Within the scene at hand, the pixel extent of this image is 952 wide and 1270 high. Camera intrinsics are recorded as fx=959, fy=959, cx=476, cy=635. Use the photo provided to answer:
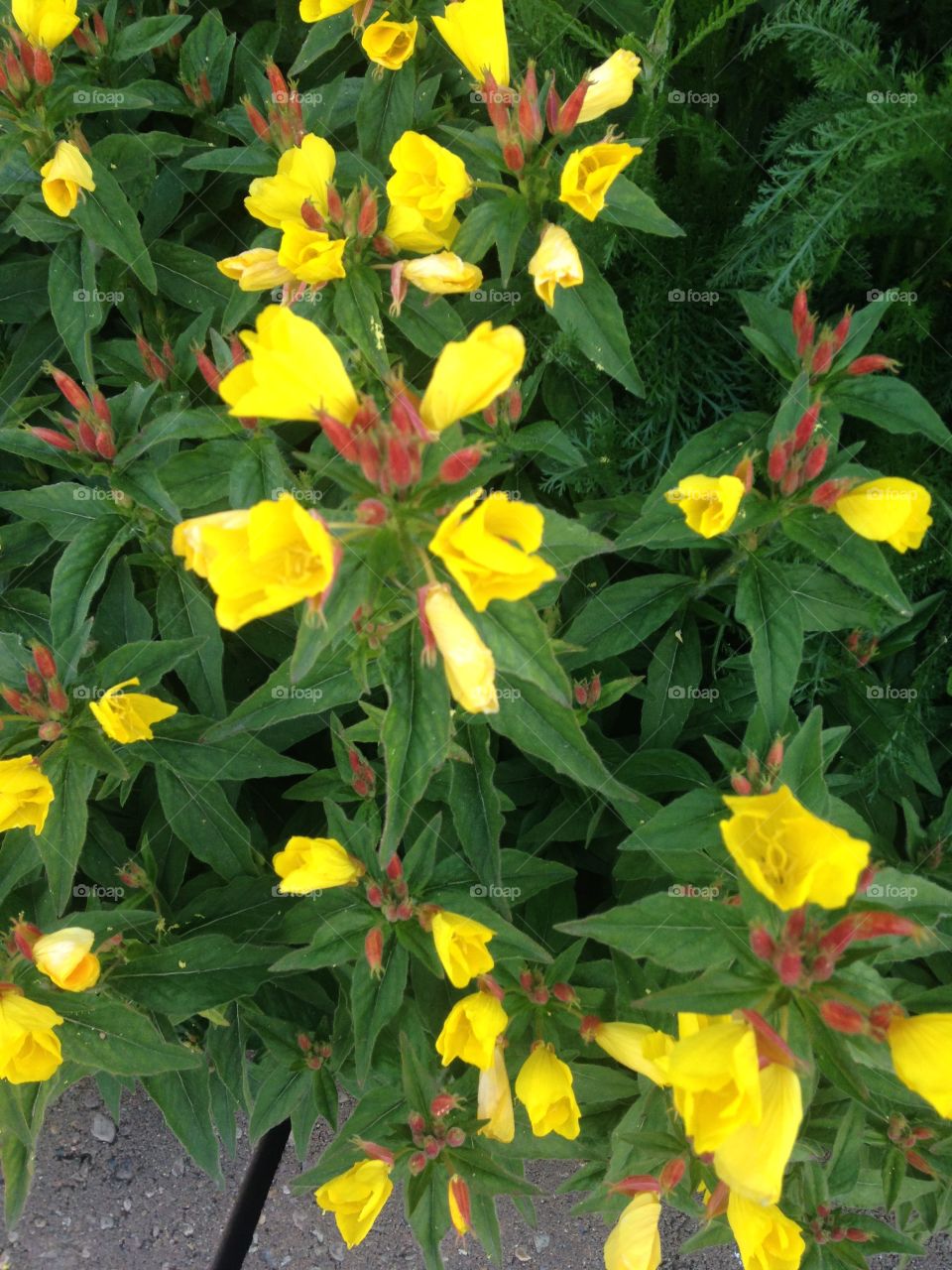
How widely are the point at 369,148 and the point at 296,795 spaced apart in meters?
1.22

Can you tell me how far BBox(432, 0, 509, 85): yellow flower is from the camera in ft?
4.52

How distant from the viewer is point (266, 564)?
38.0 inches

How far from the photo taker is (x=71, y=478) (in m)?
2.12

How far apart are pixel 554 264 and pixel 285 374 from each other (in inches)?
21.8

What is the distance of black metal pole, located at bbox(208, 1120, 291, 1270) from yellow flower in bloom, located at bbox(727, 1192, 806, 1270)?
144 cm

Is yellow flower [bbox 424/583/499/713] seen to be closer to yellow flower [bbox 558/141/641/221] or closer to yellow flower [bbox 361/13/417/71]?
yellow flower [bbox 558/141/641/221]

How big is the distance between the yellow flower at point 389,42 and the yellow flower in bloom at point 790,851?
138cm

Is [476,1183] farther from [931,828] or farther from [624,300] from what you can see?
[624,300]

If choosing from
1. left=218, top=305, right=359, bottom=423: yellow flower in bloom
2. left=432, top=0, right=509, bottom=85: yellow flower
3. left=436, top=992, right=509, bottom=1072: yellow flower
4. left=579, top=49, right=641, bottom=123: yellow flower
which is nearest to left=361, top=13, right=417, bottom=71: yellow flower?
left=432, top=0, right=509, bottom=85: yellow flower

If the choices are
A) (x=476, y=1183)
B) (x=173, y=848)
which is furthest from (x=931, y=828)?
(x=173, y=848)

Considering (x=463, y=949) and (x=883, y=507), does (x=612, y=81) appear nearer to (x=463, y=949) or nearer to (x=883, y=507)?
(x=883, y=507)

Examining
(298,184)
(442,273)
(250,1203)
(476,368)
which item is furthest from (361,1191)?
(298,184)

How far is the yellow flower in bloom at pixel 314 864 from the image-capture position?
55.1 inches

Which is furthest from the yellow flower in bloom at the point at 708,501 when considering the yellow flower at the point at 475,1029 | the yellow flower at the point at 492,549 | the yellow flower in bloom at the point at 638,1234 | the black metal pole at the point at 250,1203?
the black metal pole at the point at 250,1203
